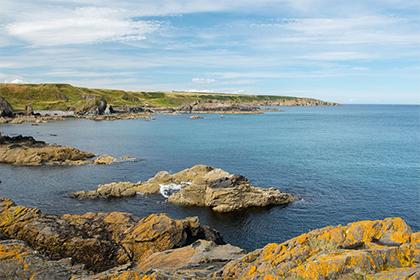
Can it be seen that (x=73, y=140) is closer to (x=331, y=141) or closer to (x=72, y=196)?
(x=72, y=196)

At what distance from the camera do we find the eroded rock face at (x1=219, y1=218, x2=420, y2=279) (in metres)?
17.3

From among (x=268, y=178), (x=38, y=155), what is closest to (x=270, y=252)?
(x=268, y=178)

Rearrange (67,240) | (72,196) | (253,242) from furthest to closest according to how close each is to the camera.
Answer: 1. (72,196)
2. (253,242)
3. (67,240)

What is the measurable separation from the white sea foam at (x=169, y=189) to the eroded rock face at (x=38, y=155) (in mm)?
36408

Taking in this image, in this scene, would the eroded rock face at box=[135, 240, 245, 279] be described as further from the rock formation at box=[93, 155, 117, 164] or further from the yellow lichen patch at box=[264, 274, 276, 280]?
the rock formation at box=[93, 155, 117, 164]

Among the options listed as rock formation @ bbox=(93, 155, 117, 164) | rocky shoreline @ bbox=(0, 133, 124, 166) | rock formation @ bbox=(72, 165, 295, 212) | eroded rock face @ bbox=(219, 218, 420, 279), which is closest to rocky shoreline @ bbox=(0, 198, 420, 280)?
eroded rock face @ bbox=(219, 218, 420, 279)

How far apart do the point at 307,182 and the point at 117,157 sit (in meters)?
58.2

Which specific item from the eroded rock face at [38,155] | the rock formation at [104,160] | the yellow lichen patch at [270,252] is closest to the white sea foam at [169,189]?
the rock formation at [104,160]

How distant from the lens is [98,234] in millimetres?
39969

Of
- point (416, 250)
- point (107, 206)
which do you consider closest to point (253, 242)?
point (107, 206)

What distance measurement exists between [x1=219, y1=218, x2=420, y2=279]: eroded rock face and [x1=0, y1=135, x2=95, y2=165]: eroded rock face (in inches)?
3481

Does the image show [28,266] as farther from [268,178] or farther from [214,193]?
[268,178]

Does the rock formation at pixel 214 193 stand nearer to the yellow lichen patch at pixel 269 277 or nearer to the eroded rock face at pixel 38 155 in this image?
the eroded rock face at pixel 38 155

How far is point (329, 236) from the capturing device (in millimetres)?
22844
